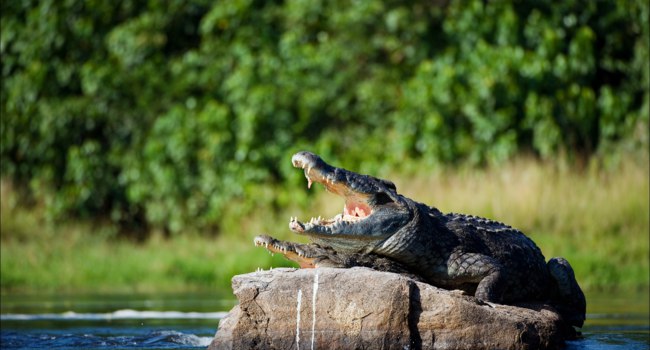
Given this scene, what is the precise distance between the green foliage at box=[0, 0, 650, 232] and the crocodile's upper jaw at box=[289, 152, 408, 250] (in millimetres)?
11014

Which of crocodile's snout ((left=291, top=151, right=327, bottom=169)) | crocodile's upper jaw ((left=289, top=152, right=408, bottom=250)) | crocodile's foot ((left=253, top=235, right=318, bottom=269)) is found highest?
crocodile's snout ((left=291, top=151, right=327, bottom=169))

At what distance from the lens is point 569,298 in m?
8.23

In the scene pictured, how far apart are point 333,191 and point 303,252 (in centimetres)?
49

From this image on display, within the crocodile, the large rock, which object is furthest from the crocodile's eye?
the large rock

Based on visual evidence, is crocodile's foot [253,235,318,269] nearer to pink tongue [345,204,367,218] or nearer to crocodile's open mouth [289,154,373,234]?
crocodile's open mouth [289,154,373,234]

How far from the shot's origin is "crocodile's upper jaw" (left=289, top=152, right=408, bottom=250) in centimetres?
736

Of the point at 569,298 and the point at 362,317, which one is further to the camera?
the point at 569,298

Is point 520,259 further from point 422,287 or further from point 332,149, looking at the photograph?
point 332,149

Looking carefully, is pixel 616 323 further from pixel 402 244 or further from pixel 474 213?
pixel 474 213

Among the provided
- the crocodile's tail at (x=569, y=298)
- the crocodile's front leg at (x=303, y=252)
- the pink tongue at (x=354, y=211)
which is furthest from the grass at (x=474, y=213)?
the crocodile's front leg at (x=303, y=252)

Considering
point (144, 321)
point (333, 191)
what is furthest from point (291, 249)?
point (144, 321)

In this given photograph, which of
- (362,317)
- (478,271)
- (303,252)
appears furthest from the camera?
(478,271)

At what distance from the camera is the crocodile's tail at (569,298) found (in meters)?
8.23

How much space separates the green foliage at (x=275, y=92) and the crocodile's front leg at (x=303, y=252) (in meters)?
11.2
